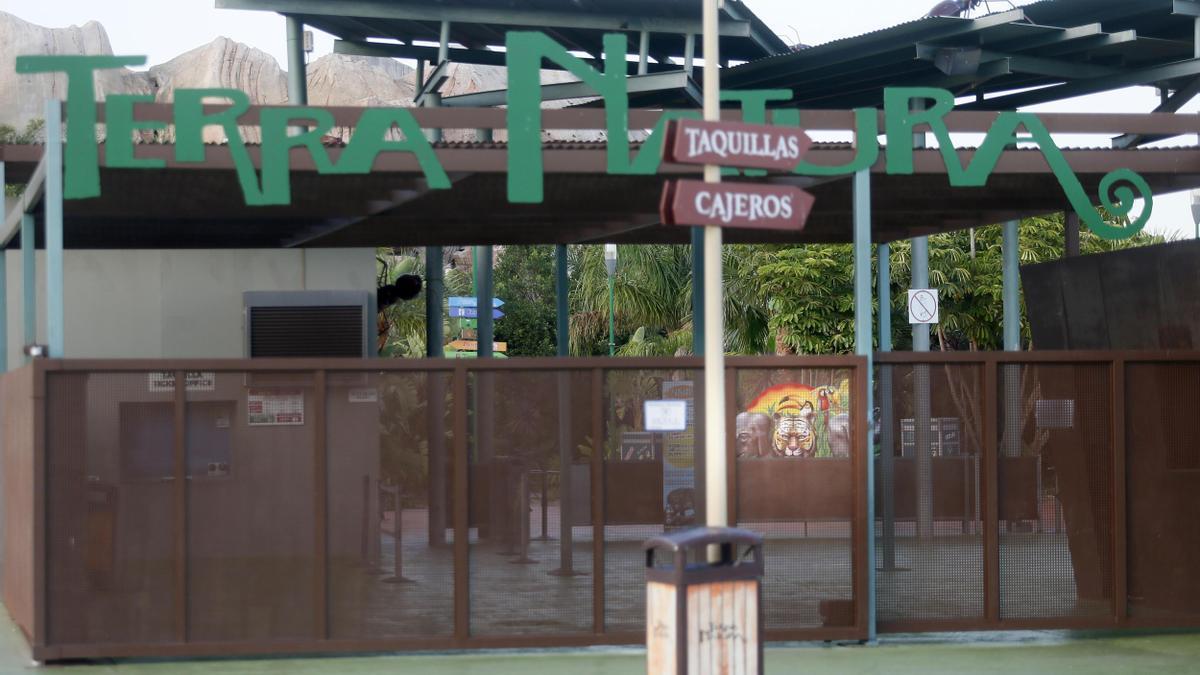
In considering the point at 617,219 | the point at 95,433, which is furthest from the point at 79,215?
the point at 617,219

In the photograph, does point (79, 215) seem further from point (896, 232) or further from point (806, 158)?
point (896, 232)

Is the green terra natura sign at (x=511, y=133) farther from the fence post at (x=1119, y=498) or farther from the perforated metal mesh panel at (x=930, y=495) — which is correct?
the perforated metal mesh panel at (x=930, y=495)

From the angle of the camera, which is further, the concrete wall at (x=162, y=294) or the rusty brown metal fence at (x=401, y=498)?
the concrete wall at (x=162, y=294)

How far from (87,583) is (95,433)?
3.45ft

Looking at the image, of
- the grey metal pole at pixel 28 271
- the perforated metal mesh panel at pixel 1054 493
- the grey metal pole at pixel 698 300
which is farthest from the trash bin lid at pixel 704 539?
the grey metal pole at pixel 698 300

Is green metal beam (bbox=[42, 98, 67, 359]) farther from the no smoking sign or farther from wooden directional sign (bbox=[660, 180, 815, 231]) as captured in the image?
the no smoking sign

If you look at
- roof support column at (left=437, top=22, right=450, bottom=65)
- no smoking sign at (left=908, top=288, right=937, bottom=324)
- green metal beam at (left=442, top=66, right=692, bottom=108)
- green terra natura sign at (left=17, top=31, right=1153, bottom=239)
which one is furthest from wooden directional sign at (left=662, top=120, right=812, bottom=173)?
roof support column at (left=437, top=22, right=450, bottom=65)

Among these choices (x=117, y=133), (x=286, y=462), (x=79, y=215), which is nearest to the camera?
(x=117, y=133)

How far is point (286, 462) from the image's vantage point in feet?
33.1

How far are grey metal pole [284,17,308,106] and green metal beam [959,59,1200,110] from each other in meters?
12.2

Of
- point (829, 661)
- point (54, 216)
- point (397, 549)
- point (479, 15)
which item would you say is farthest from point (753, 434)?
point (479, 15)

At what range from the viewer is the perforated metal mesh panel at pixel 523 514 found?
1012cm

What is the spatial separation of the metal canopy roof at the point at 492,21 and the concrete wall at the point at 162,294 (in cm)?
702

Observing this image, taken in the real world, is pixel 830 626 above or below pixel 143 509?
below
